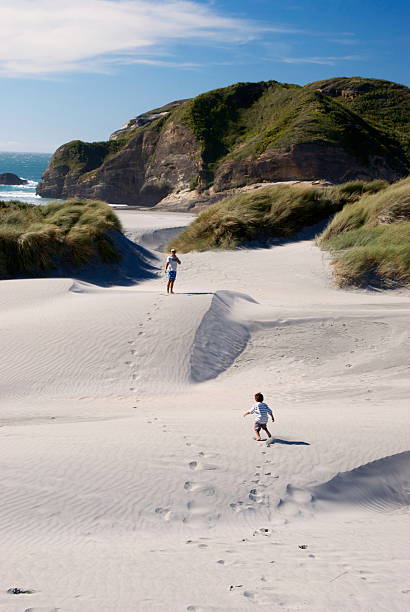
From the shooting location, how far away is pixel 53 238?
16031mm

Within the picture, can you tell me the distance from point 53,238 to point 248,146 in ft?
75.2

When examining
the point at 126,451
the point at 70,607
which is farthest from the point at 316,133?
the point at 70,607

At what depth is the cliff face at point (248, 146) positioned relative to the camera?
3275 cm

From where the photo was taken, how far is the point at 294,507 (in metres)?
5.07

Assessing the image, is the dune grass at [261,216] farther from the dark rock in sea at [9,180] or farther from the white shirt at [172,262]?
the dark rock in sea at [9,180]

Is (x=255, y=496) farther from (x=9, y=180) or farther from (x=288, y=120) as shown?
(x=9, y=180)

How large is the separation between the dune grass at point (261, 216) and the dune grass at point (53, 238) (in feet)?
8.68

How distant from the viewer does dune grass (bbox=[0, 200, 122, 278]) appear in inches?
600

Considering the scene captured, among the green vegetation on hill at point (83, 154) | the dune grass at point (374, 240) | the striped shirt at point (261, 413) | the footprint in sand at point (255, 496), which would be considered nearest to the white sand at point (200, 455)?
the footprint in sand at point (255, 496)

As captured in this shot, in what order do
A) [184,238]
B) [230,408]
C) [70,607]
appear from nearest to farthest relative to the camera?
[70,607] → [230,408] → [184,238]

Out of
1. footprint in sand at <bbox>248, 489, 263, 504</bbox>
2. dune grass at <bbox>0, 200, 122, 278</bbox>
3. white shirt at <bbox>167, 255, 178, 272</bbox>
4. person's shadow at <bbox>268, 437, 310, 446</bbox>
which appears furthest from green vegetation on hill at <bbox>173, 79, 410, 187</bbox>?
footprint in sand at <bbox>248, 489, 263, 504</bbox>

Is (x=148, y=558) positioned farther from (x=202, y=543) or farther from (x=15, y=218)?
(x=15, y=218)

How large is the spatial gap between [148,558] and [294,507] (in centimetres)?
155

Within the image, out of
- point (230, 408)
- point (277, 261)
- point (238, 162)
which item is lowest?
point (230, 408)
